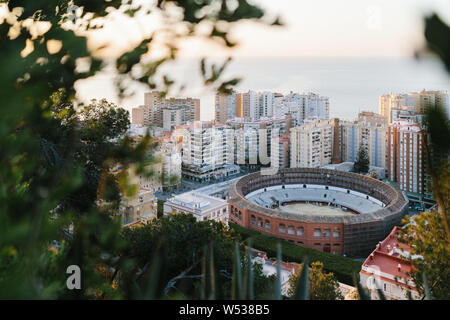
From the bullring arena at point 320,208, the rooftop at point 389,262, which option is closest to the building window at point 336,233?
the bullring arena at point 320,208

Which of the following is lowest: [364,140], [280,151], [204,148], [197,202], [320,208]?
[320,208]

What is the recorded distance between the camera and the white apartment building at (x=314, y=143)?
19062 millimetres

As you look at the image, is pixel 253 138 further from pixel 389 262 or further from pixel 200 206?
pixel 389 262

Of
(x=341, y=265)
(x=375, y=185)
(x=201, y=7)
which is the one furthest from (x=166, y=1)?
(x=375, y=185)

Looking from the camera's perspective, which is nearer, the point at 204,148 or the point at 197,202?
the point at 197,202

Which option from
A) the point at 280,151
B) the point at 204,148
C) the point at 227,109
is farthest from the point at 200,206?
the point at 227,109

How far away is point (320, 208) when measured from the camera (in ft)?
54.9

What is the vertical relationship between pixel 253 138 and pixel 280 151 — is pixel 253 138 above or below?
above

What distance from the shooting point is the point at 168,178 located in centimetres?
125

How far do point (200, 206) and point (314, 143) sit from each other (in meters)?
10.2

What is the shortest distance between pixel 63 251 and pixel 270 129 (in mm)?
20233

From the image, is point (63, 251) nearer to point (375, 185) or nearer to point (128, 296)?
point (128, 296)
